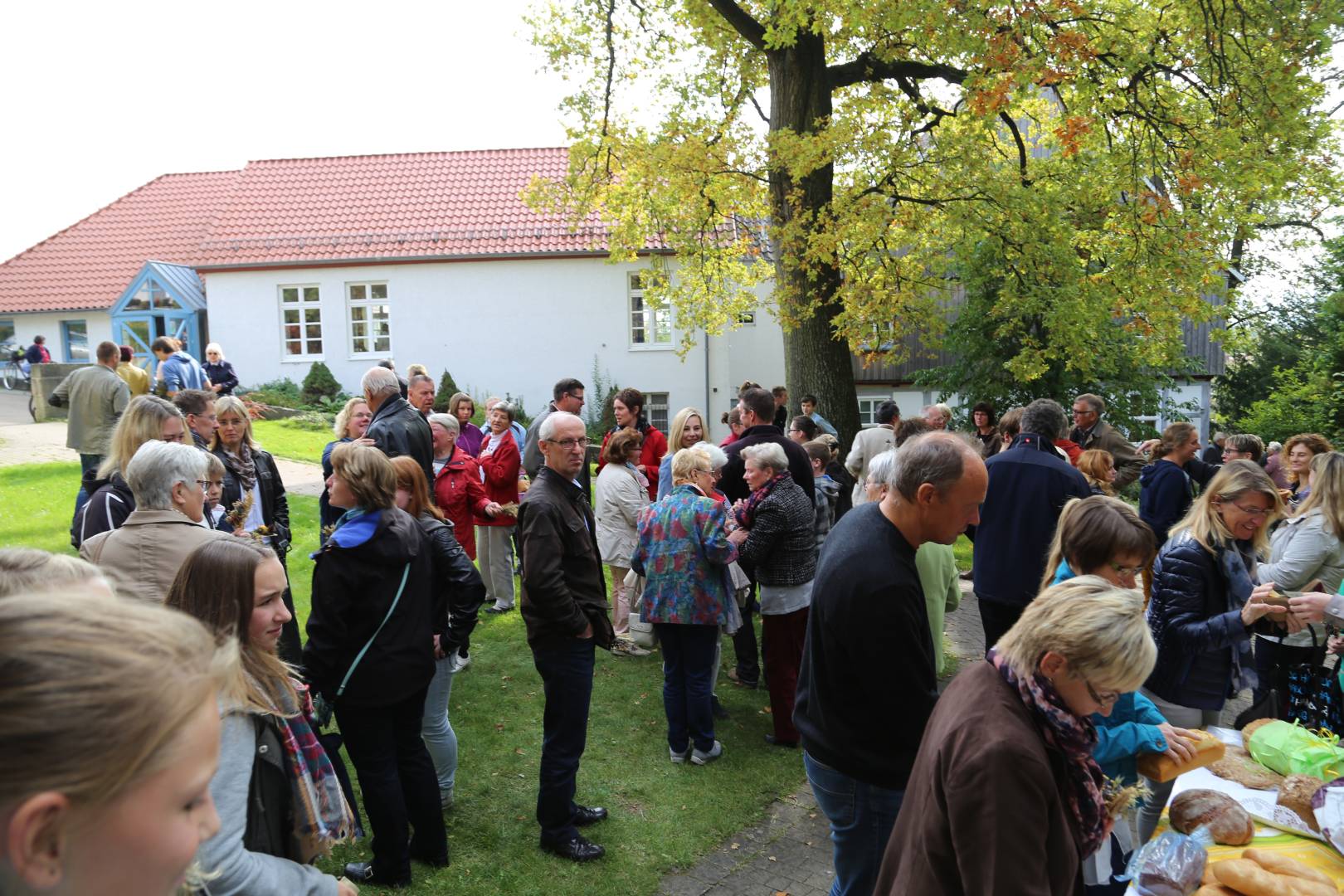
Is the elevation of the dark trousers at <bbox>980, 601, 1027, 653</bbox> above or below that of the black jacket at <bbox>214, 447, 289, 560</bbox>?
below

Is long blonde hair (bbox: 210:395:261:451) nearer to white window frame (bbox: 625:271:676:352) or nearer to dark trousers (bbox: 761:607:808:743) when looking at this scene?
dark trousers (bbox: 761:607:808:743)

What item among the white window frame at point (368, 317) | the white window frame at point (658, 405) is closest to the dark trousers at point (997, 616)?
the white window frame at point (658, 405)

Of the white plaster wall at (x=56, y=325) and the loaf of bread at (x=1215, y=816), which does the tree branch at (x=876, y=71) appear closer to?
the loaf of bread at (x=1215, y=816)

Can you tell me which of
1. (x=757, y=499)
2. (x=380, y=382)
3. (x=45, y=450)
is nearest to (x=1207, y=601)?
(x=757, y=499)

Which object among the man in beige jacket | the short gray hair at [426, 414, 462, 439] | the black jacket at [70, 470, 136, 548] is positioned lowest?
the man in beige jacket

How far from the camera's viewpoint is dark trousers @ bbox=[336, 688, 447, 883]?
4000 millimetres

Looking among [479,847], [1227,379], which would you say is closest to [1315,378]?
[1227,379]

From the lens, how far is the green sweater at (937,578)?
485 cm

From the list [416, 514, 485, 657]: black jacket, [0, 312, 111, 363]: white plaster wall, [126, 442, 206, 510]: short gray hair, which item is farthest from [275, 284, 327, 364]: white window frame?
[126, 442, 206, 510]: short gray hair

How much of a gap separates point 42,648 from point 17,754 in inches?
4.1

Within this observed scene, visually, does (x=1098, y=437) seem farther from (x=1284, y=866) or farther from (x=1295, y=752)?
(x=1284, y=866)

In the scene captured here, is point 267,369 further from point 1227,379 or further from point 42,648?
point 1227,379

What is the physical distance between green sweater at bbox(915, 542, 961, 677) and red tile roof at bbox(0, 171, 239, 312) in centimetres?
2794

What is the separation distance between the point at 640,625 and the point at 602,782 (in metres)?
1.61
